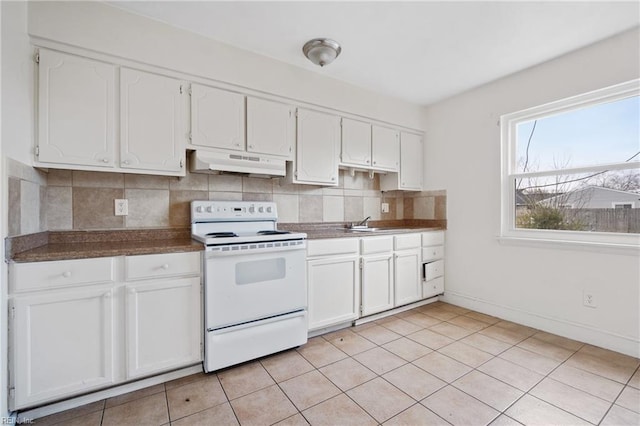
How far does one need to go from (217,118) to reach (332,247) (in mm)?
1384

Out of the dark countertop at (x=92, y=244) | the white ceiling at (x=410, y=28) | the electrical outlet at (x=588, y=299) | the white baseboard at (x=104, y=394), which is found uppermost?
the white ceiling at (x=410, y=28)

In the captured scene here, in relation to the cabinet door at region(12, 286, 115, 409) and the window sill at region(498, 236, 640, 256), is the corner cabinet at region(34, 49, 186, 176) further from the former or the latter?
the window sill at region(498, 236, 640, 256)

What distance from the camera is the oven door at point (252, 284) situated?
191 centimetres

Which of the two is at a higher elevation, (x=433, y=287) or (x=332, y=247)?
(x=332, y=247)

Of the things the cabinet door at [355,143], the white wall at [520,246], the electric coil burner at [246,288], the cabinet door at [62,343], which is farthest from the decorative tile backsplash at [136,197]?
the white wall at [520,246]

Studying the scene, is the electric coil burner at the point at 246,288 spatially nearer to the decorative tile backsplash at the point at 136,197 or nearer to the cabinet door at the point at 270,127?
the decorative tile backsplash at the point at 136,197

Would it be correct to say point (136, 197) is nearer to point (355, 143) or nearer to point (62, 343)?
point (62, 343)

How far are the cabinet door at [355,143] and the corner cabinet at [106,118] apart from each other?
1.50 m

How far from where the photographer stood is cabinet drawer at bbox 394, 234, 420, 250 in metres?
2.97

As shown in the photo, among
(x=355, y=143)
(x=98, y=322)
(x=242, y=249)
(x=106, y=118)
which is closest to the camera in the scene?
(x=98, y=322)

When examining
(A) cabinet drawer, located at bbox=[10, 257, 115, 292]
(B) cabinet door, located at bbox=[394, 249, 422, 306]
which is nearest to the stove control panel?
(A) cabinet drawer, located at bbox=[10, 257, 115, 292]

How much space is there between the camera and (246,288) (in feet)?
6.66

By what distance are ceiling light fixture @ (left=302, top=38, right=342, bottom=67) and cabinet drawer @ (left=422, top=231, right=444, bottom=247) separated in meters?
2.02

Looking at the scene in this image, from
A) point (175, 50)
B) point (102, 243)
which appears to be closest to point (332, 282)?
point (102, 243)
